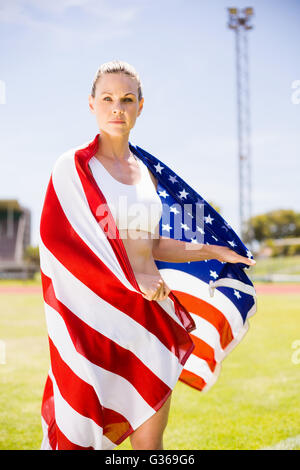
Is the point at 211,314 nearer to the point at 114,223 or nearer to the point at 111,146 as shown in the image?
the point at 114,223

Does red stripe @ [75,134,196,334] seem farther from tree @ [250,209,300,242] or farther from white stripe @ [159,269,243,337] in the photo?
tree @ [250,209,300,242]

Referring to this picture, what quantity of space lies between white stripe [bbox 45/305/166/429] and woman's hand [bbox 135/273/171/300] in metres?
0.38

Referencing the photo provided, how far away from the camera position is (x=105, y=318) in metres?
2.12

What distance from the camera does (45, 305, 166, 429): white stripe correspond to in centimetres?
208

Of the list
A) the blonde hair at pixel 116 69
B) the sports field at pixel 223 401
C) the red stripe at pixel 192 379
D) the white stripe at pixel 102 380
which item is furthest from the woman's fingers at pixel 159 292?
the sports field at pixel 223 401

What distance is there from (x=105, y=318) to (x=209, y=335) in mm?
862

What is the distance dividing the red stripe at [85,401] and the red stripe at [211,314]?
84cm

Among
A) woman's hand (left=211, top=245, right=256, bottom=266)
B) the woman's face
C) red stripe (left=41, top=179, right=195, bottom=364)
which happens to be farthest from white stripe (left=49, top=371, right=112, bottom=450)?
the woman's face

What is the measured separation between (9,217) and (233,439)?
60451mm

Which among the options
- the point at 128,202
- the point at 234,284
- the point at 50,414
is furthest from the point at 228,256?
the point at 50,414

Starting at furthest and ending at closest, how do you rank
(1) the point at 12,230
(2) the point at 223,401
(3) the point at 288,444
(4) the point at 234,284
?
(1) the point at 12,230, (2) the point at 223,401, (3) the point at 288,444, (4) the point at 234,284
